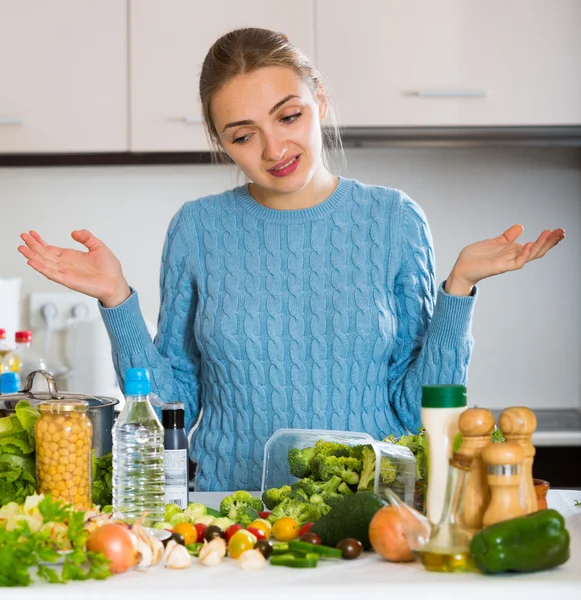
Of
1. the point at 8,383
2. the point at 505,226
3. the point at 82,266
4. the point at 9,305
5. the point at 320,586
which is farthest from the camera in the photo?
the point at 505,226

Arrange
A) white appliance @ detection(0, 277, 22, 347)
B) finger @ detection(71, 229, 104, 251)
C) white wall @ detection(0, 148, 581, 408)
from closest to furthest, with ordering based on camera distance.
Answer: finger @ detection(71, 229, 104, 251) < white appliance @ detection(0, 277, 22, 347) < white wall @ detection(0, 148, 581, 408)

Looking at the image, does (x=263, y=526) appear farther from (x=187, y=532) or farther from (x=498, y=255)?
(x=498, y=255)

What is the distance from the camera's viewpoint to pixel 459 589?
90cm

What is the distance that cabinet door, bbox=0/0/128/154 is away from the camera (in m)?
2.80

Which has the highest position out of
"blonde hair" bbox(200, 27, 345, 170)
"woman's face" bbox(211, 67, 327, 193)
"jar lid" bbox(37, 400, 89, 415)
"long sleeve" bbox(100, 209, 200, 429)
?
"blonde hair" bbox(200, 27, 345, 170)

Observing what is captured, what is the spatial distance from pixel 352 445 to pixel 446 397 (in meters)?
0.28

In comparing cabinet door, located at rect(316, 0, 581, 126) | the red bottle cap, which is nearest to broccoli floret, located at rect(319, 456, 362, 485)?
the red bottle cap

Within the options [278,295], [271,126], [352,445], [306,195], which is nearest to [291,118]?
[271,126]

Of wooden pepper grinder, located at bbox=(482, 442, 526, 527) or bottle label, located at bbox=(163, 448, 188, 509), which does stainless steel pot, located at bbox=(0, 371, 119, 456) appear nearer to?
bottle label, located at bbox=(163, 448, 188, 509)

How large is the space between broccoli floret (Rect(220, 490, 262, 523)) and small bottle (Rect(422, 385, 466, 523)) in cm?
26

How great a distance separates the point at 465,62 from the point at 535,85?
0.72ft

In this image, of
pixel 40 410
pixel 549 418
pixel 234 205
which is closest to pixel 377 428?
pixel 234 205

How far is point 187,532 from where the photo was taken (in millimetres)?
1069

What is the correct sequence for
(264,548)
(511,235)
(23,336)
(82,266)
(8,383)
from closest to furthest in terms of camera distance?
(264,548), (511,235), (82,266), (8,383), (23,336)
